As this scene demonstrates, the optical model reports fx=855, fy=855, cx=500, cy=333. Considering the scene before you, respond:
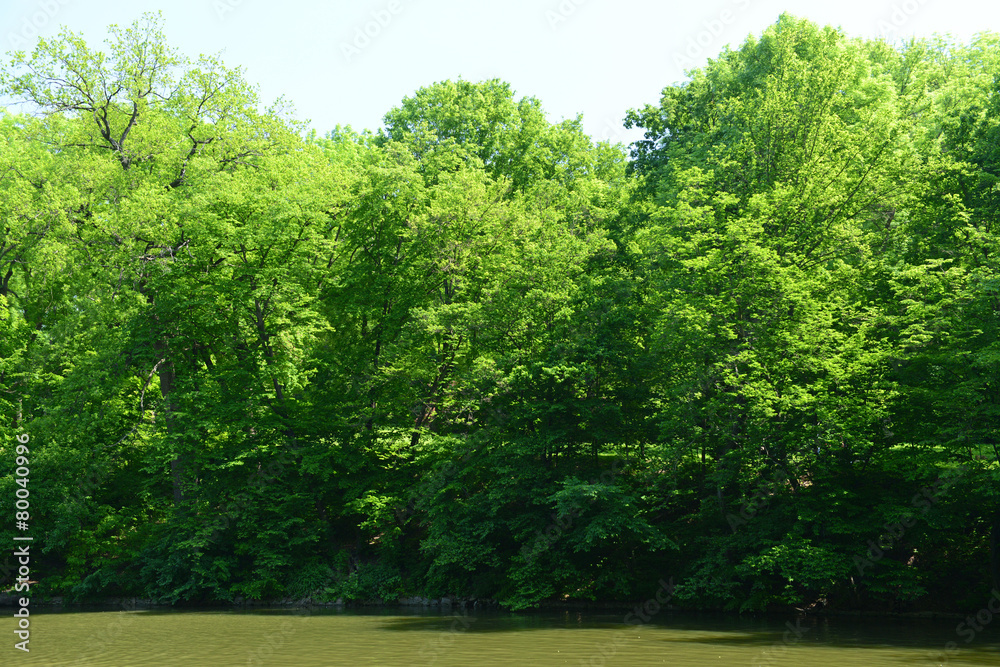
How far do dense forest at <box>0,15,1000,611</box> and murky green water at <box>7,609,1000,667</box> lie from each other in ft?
7.01

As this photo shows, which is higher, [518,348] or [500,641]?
[518,348]

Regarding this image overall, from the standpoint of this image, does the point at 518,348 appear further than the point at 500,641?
Yes

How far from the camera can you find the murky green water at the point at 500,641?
48.1 feet

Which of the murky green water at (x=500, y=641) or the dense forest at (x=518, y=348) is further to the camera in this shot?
the dense forest at (x=518, y=348)

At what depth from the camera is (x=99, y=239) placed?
98.6 feet

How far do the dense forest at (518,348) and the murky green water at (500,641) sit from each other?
2.14 m

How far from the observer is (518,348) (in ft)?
85.3

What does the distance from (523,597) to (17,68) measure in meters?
25.8

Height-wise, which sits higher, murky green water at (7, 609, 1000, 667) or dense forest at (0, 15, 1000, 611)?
dense forest at (0, 15, 1000, 611)

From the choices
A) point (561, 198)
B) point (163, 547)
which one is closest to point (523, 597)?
point (163, 547)

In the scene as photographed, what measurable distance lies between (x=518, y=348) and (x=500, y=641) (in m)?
10.5

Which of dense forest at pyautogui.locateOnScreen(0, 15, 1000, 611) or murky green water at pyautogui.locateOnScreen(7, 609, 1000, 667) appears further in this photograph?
dense forest at pyautogui.locateOnScreen(0, 15, 1000, 611)

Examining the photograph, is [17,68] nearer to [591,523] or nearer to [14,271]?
[14,271]

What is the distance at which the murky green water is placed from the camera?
1466 centimetres
